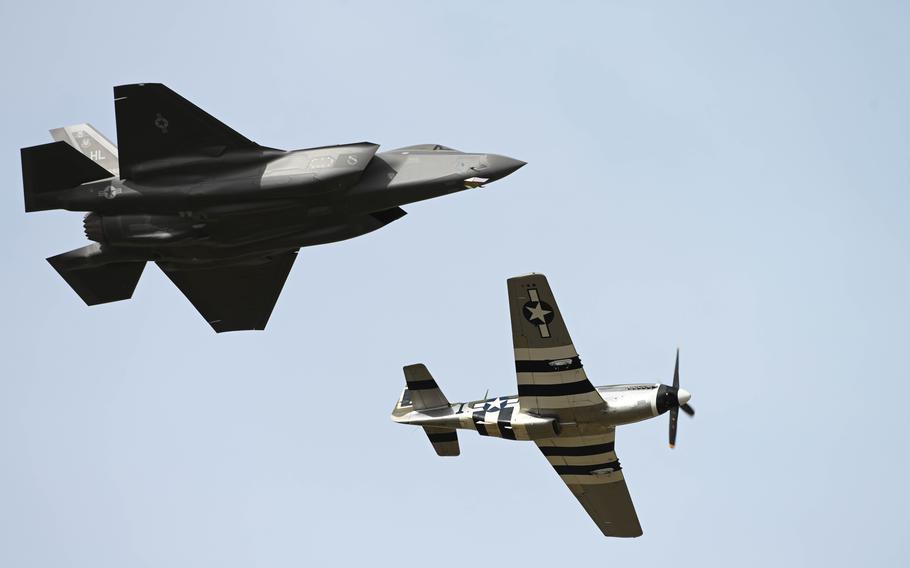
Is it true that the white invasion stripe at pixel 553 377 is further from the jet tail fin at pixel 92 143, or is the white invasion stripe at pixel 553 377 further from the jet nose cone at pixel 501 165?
the jet tail fin at pixel 92 143

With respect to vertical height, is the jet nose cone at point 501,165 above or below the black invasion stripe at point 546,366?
above

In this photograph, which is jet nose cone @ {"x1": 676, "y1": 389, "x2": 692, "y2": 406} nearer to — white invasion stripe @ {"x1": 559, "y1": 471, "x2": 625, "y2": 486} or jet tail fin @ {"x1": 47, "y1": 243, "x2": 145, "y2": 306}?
white invasion stripe @ {"x1": 559, "y1": 471, "x2": 625, "y2": 486}

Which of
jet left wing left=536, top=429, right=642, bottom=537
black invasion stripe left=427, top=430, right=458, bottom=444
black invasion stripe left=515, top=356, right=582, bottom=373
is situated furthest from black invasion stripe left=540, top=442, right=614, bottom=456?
black invasion stripe left=515, top=356, right=582, bottom=373

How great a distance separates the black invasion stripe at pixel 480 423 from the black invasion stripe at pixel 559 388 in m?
2.90

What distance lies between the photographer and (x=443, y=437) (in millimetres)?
49000

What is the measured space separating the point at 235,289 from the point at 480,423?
10616 mm

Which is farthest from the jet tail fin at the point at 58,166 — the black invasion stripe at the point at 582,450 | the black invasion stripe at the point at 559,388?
the black invasion stripe at the point at 582,450

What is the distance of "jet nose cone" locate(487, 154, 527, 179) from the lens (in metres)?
35.1

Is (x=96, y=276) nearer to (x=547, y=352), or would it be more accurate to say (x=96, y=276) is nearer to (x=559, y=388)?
(x=547, y=352)

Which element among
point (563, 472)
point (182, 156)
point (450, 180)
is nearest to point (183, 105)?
point (182, 156)

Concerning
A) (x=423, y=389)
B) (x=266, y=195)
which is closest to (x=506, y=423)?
(x=423, y=389)

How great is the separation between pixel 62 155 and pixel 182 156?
395cm

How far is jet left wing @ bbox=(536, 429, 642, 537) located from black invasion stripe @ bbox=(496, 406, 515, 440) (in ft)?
3.76

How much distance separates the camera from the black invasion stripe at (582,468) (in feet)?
153
